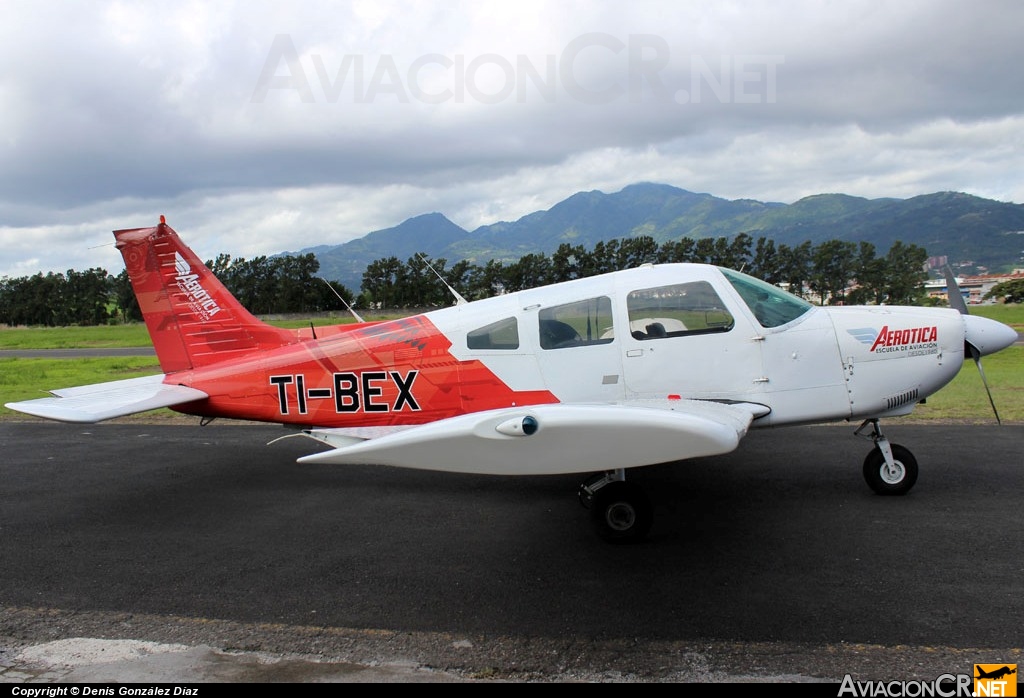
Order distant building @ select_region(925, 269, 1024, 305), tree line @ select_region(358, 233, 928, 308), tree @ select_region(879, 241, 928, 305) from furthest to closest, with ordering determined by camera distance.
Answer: distant building @ select_region(925, 269, 1024, 305) < tree @ select_region(879, 241, 928, 305) < tree line @ select_region(358, 233, 928, 308)

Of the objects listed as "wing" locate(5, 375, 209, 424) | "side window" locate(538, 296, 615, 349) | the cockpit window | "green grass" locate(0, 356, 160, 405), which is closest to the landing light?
"side window" locate(538, 296, 615, 349)

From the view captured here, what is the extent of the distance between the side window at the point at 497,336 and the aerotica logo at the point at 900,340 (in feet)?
10.3

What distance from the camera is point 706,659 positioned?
3.51m

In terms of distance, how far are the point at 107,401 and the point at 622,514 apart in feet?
17.3

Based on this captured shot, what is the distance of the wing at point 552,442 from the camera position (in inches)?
154

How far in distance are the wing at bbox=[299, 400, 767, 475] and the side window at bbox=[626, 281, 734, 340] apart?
6.86ft

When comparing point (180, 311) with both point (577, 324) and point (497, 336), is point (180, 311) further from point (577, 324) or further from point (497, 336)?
point (577, 324)

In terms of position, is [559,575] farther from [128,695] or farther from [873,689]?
[128,695]

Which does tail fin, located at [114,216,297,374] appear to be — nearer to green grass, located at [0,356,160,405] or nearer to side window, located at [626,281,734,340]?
side window, located at [626,281,734,340]

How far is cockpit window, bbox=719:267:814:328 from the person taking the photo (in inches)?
240

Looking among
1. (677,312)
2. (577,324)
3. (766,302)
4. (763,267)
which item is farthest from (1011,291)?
(577,324)

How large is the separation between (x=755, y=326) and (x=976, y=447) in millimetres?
4360

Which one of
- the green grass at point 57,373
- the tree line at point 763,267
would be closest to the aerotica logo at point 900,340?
the green grass at point 57,373

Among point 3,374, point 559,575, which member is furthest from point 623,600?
point 3,374
